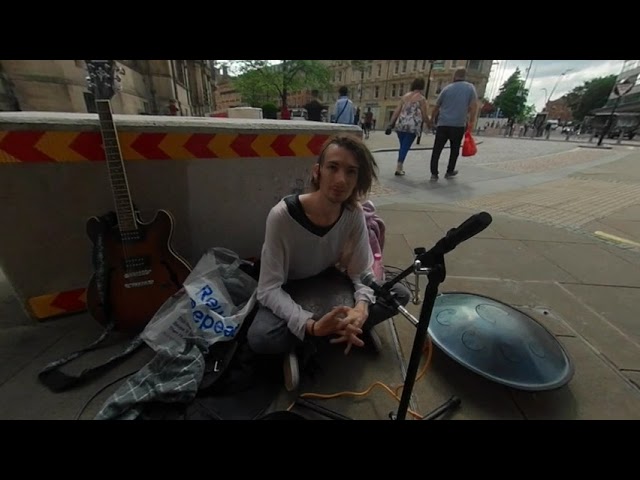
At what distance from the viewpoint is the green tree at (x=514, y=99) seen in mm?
53719

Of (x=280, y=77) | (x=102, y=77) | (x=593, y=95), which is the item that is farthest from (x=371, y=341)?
(x=593, y=95)

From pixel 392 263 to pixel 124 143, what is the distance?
2644 mm

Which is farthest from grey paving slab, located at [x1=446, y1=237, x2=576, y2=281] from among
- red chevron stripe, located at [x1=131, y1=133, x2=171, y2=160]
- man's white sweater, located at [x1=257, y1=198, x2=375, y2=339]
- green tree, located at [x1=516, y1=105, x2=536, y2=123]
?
green tree, located at [x1=516, y1=105, x2=536, y2=123]

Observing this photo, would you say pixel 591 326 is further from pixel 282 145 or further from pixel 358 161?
pixel 282 145

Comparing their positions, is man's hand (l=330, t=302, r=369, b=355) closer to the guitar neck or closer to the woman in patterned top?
the guitar neck

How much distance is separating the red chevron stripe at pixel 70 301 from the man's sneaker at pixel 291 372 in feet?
5.78

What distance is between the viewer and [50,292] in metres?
2.15

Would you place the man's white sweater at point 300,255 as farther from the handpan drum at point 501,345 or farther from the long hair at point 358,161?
the handpan drum at point 501,345

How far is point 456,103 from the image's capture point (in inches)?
233

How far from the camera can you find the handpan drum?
5.40 ft

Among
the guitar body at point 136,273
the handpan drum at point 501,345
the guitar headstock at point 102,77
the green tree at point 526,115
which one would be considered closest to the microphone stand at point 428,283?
the handpan drum at point 501,345

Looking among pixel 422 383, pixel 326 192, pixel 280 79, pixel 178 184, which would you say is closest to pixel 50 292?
pixel 178 184

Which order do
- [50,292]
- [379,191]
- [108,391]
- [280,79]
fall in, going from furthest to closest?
1. [280,79]
2. [379,191]
3. [50,292]
4. [108,391]
